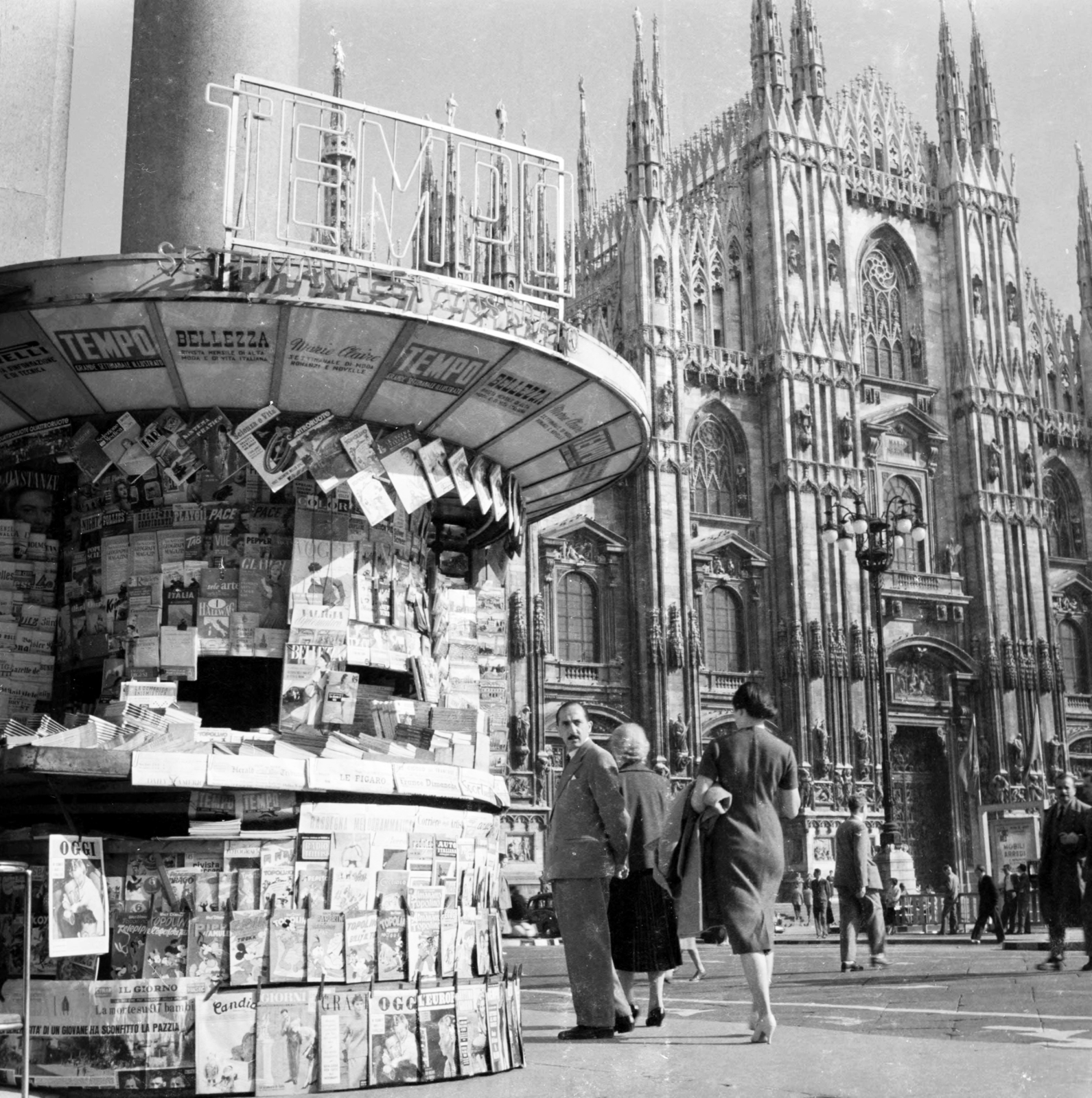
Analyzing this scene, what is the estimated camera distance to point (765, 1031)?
541 centimetres

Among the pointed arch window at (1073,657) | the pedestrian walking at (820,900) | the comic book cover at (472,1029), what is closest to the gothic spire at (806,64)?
the pointed arch window at (1073,657)

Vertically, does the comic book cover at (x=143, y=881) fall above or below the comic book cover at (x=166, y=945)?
above

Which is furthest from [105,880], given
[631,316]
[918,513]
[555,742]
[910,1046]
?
[918,513]

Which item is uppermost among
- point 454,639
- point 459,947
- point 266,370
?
point 266,370

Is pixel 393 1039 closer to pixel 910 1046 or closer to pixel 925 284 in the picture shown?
pixel 910 1046

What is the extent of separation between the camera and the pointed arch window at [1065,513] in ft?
133

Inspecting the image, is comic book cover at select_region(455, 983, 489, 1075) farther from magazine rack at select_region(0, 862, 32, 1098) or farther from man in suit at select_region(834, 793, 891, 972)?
man in suit at select_region(834, 793, 891, 972)

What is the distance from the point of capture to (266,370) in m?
5.39

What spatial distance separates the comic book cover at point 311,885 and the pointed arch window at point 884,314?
3569 cm

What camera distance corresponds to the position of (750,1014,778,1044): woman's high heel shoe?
5395mm

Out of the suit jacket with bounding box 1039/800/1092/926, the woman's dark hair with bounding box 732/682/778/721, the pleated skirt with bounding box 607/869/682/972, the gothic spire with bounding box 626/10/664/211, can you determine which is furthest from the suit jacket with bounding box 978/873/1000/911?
the gothic spire with bounding box 626/10/664/211

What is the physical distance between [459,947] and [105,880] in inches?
48.6

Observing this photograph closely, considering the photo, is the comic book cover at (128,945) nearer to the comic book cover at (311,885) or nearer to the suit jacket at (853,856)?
the comic book cover at (311,885)

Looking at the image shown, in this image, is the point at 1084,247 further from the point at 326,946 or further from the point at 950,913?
the point at 326,946
